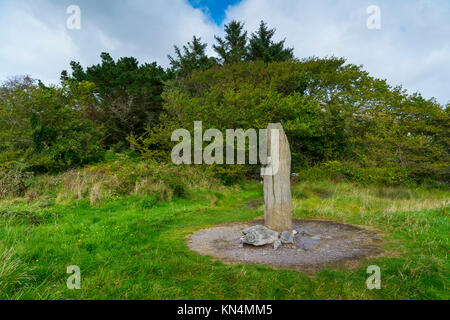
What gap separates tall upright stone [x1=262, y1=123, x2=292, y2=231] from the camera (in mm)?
5609

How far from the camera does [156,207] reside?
26.3 feet

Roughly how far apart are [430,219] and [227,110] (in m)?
10.6

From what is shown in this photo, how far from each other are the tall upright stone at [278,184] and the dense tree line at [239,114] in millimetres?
8591

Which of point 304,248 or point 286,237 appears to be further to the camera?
point 286,237

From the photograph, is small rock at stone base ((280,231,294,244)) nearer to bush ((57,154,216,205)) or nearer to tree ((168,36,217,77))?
bush ((57,154,216,205))

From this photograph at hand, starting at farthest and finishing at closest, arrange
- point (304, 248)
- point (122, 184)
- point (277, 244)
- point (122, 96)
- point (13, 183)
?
point (122, 96), point (13, 183), point (122, 184), point (277, 244), point (304, 248)

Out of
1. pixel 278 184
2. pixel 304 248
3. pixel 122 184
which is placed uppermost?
pixel 278 184

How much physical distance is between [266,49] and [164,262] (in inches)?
983

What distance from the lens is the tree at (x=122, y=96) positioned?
21.8m

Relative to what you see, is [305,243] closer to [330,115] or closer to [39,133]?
[330,115]

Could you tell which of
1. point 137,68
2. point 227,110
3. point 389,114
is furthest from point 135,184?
point 137,68

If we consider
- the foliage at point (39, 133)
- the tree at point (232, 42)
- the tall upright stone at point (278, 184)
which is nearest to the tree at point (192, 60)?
the tree at point (232, 42)

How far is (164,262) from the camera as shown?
3898mm

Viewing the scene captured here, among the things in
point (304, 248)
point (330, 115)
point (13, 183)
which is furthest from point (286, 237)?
point (330, 115)
